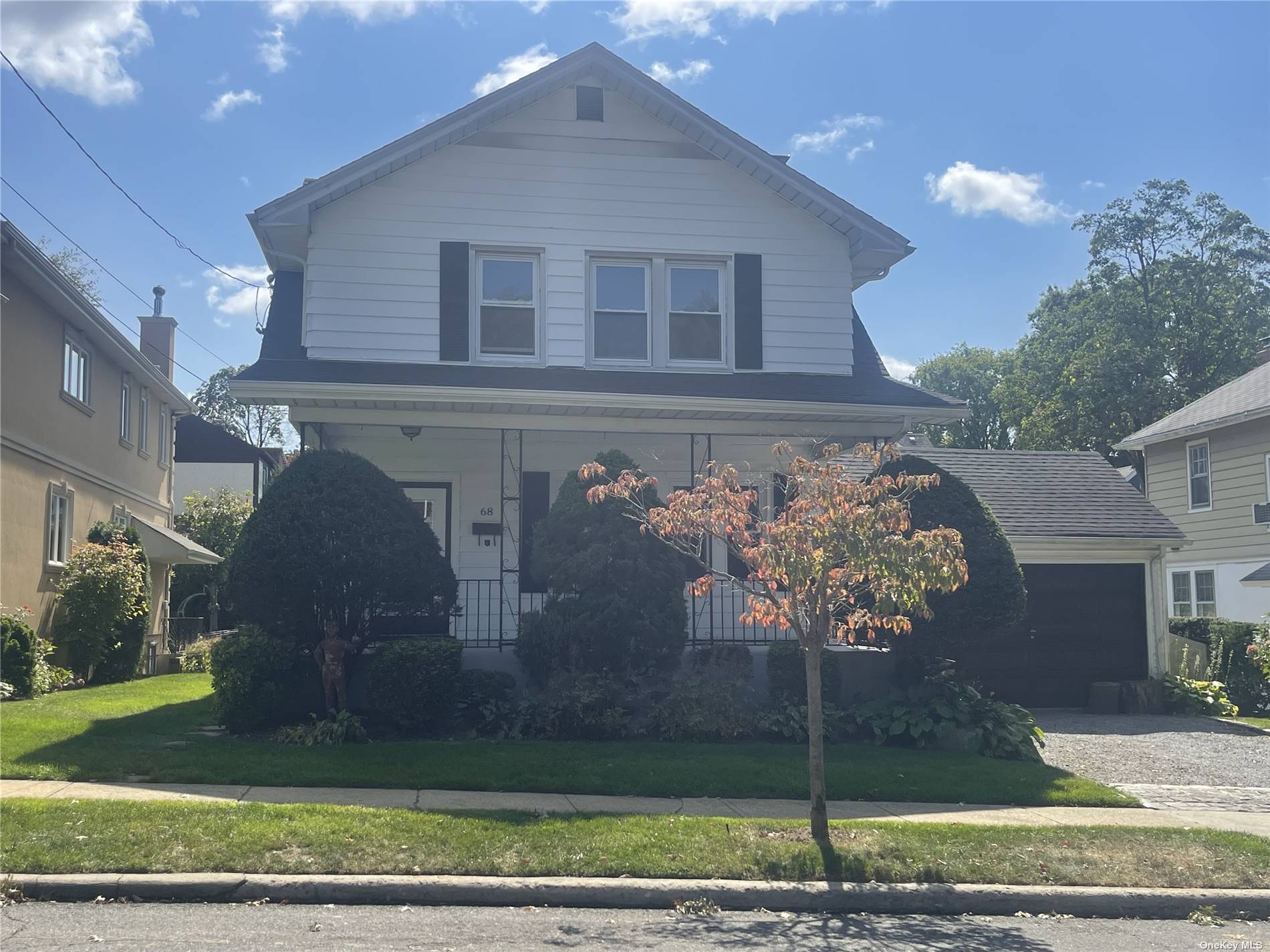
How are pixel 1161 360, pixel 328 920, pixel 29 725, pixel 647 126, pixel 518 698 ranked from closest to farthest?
pixel 328 920 → pixel 29 725 → pixel 518 698 → pixel 647 126 → pixel 1161 360

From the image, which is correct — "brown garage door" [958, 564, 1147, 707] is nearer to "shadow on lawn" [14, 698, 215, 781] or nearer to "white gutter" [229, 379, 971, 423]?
"white gutter" [229, 379, 971, 423]

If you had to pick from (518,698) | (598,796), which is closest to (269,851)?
(598,796)

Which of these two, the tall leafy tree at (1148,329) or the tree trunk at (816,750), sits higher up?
the tall leafy tree at (1148,329)

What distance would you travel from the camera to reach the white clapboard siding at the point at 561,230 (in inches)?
566

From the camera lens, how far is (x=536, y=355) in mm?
14703

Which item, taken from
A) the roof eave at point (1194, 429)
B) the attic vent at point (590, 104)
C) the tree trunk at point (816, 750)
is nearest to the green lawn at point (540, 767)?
the tree trunk at point (816, 750)

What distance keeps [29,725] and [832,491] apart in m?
8.57

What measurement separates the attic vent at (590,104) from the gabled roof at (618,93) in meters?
0.14

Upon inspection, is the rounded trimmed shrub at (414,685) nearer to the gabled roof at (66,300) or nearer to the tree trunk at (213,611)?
the gabled roof at (66,300)

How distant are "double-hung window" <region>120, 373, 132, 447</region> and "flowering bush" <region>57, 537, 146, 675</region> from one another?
14.5 ft

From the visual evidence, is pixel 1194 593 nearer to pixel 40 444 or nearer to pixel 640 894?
pixel 640 894

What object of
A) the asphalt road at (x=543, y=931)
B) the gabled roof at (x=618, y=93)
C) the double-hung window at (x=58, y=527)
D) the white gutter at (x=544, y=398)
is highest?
the gabled roof at (x=618, y=93)

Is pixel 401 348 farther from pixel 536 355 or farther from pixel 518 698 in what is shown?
pixel 518 698

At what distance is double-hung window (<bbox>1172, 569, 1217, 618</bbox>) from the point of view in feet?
81.4
